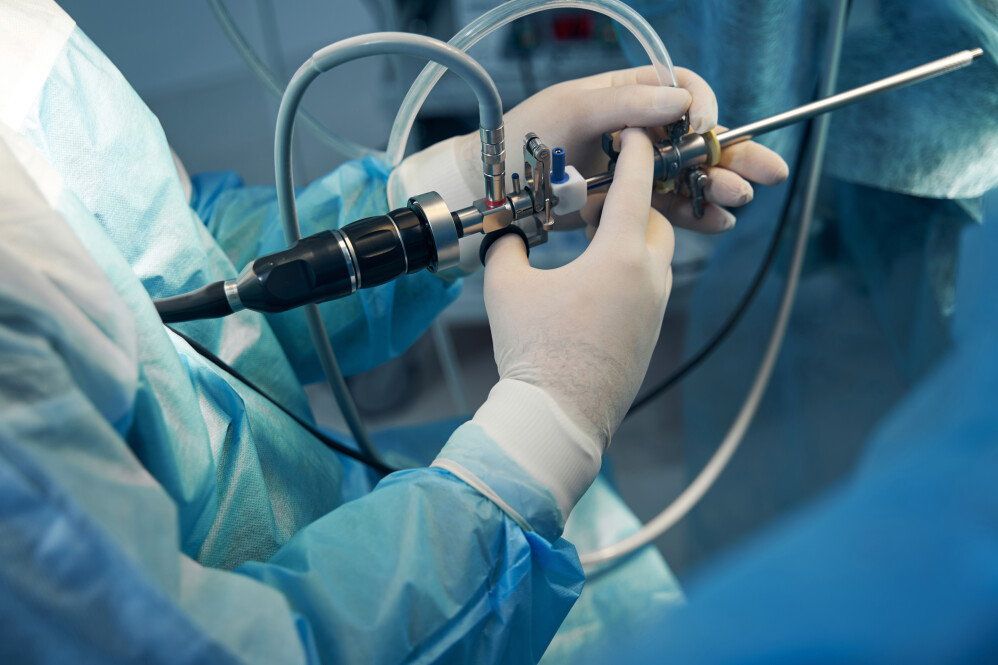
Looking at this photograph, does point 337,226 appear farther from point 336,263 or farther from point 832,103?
point 832,103

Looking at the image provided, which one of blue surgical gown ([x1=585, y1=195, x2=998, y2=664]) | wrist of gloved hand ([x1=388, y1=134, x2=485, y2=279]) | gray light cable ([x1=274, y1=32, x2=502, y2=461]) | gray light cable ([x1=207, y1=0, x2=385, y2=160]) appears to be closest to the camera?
blue surgical gown ([x1=585, y1=195, x2=998, y2=664])

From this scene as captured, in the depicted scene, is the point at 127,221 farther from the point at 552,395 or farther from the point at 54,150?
the point at 552,395

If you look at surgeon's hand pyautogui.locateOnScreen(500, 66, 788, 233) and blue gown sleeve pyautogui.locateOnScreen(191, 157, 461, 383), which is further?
blue gown sleeve pyautogui.locateOnScreen(191, 157, 461, 383)

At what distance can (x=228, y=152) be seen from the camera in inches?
53.3

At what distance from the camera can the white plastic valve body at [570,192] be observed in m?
0.57

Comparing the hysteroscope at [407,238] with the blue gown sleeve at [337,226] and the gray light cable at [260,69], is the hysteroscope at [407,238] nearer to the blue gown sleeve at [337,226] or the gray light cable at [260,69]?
the blue gown sleeve at [337,226]

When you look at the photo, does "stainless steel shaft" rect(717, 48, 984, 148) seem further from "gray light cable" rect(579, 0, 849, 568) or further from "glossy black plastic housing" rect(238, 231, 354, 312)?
"glossy black plastic housing" rect(238, 231, 354, 312)

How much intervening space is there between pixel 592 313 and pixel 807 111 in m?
0.31

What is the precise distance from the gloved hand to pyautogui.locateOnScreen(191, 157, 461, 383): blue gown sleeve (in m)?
0.06

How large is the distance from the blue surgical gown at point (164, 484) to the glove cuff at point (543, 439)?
1cm

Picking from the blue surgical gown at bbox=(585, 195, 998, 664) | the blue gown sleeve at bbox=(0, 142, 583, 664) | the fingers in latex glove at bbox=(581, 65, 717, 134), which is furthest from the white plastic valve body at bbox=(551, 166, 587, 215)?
the blue surgical gown at bbox=(585, 195, 998, 664)

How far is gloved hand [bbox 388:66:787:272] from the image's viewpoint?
65 cm

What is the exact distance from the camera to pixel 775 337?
97 centimetres

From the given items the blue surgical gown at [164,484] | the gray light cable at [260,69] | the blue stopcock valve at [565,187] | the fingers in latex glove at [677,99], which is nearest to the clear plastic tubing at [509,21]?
the fingers in latex glove at [677,99]
